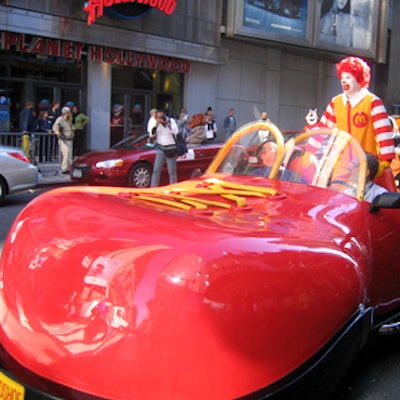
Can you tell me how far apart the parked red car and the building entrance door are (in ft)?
19.1

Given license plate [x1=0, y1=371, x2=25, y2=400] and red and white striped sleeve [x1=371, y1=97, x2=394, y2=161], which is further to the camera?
red and white striped sleeve [x1=371, y1=97, x2=394, y2=161]

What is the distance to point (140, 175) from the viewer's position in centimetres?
1249

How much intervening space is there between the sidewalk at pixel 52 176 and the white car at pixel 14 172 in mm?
3036

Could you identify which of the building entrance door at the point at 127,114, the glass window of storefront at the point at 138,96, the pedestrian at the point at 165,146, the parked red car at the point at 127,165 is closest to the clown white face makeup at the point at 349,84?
the pedestrian at the point at 165,146

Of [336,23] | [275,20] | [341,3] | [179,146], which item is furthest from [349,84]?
[341,3]

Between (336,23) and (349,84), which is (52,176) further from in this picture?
(336,23)

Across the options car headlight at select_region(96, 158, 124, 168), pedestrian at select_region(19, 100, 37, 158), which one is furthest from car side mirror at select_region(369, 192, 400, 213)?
pedestrian at select_region(19, 100, 37, 158)

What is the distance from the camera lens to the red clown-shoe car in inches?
75.4

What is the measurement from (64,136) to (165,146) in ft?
13.4

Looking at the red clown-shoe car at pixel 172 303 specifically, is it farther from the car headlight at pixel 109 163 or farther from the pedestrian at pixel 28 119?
the pedestrian at pixel 28 119

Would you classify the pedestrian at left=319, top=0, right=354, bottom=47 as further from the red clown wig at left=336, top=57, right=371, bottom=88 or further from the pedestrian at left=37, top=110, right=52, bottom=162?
the red clown wig at left=336, top=57, right=371, bottom=88

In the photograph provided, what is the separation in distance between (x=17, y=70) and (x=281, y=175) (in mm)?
14506

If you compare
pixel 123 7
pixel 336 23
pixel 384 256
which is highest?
pixel 336 23

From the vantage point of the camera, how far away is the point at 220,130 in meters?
21.9
